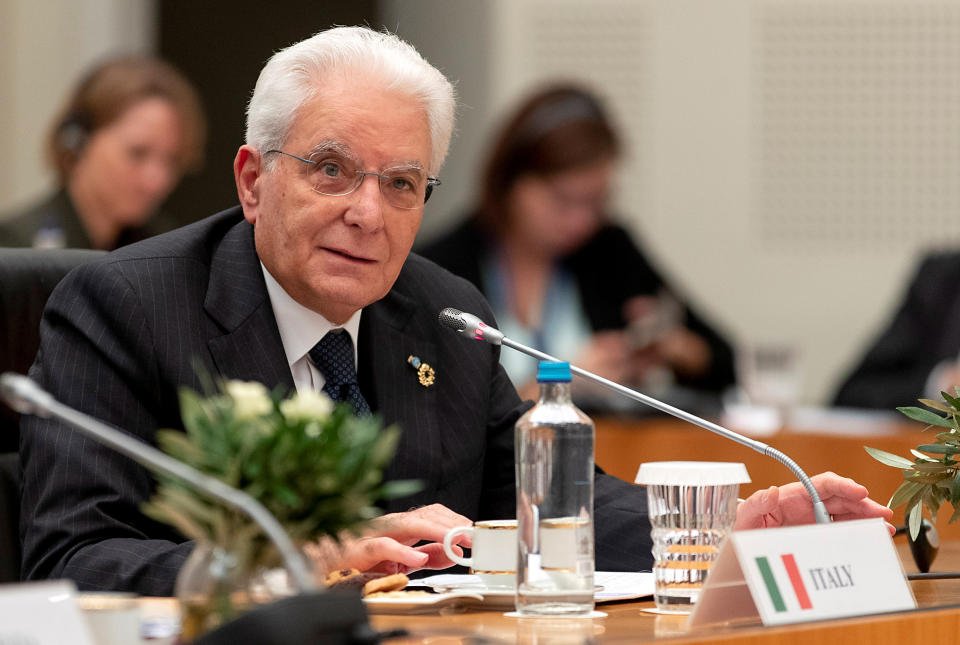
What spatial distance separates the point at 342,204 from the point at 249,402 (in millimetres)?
845

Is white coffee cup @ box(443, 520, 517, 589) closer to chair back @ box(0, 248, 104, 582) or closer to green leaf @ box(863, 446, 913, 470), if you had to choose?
green leaf @ box(863, 446, 913, 470)

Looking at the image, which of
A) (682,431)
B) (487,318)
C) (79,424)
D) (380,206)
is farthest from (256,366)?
(682,431)

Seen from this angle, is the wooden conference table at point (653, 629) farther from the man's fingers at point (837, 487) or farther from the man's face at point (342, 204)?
the man's face at point (342, 204)

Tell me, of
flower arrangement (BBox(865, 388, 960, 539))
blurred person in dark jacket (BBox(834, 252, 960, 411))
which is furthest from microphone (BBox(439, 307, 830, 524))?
blurred person in dark jacket (BBox(834, 252, 960, 411))

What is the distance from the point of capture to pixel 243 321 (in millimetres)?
1940

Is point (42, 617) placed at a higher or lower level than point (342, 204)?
lower

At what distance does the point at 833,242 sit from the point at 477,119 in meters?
1.69

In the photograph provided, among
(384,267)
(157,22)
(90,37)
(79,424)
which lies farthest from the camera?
(157,22)

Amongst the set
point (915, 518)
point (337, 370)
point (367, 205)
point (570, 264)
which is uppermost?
point (367, 205)

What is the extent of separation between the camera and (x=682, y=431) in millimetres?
4164

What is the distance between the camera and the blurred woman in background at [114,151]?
4.14 metres

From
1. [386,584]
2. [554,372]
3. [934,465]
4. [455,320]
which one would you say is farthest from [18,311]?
[934,465]

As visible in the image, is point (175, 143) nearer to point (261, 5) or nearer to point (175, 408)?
point (261, 5)

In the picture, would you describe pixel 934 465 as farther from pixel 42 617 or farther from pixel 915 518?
pixel 42 617
